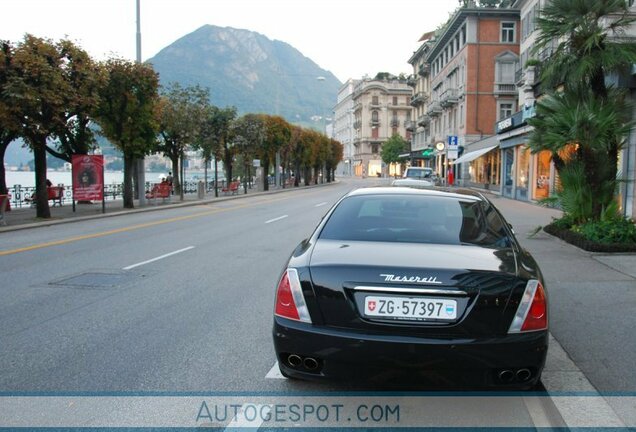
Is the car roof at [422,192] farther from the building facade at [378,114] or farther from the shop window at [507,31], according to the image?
the building facade at [378,114]

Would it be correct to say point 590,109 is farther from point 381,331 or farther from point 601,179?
point 381,331

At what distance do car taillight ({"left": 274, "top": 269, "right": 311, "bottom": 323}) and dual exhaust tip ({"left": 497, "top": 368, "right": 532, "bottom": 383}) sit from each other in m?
1.26

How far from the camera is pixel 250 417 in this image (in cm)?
371

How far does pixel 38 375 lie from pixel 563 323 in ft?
16.1

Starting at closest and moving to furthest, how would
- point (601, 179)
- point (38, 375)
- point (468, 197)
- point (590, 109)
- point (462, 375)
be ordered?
point (462, 375) < point (38, 375) < point (468, 197) < point (590, 109) < point (601, 179)

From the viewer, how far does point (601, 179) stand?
40.9 ft

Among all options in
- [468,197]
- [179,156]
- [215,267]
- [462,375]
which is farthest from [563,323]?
[179,156]

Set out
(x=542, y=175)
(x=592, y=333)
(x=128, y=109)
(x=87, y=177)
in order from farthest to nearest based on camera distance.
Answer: (x=542, y=175) < (x=128, y=109) < (x=87, y=177) < (x=592, y=333)

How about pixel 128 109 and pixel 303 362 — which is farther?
pixel 128 109

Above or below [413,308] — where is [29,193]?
below

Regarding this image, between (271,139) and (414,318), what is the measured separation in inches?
1897

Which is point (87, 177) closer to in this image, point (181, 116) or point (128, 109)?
point (128, 109)

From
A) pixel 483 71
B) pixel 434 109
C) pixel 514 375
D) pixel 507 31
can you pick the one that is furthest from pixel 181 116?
pixel 434 109

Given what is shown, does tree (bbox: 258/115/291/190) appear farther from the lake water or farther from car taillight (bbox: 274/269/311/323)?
car taillight (bbox: 274/269/311/323)
